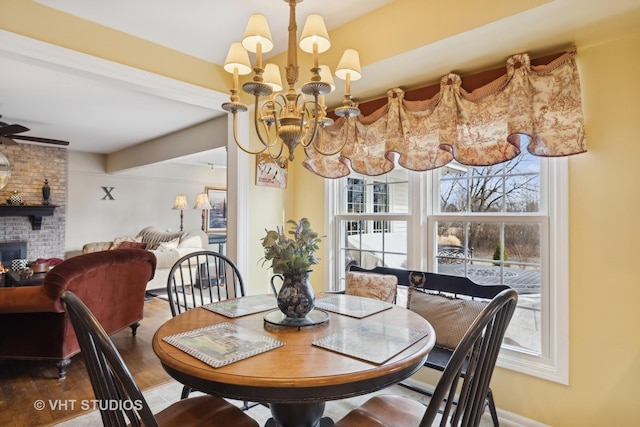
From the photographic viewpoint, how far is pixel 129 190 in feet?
24.1

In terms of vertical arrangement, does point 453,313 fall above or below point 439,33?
below

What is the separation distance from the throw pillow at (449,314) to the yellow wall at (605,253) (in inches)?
20.7

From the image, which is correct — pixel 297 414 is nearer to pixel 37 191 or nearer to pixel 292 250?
pixel 292 250

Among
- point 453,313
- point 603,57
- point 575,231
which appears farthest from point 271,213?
point 603,57

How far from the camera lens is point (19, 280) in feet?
12.3

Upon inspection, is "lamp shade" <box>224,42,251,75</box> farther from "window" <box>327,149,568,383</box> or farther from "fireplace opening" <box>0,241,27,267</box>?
"fireplace opening" <box>0,241,27,267</box>

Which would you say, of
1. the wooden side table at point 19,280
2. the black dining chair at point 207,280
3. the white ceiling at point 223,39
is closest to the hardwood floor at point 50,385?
the black dining chair at point 207,280

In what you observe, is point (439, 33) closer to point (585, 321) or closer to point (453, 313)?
point (453, 313)

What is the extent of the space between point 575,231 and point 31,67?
4.20 metres

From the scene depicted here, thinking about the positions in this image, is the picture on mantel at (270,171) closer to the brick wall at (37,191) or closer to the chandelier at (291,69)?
the chandelier at (291,69)

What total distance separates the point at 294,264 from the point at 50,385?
244cm

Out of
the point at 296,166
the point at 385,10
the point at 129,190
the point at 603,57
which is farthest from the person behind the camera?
the point at 129,190

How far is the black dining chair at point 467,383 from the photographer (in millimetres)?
911

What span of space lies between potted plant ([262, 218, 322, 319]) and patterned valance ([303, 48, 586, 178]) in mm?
707
